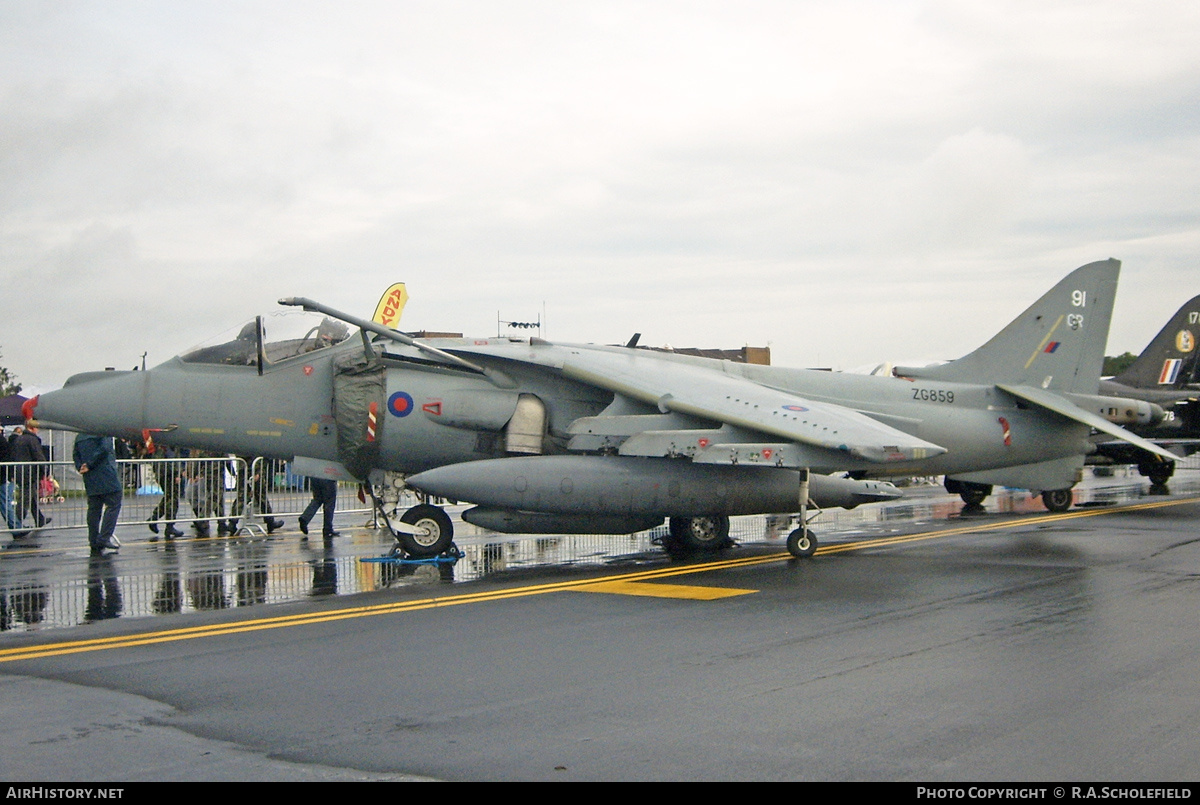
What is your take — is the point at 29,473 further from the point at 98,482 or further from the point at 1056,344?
the point at 1056,344

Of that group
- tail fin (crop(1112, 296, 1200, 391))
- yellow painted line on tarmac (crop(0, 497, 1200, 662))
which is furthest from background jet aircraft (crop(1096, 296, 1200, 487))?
yellow painted line on tarmac (crop(0, 497, 1200, 662))

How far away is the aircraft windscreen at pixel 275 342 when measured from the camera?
13078mm

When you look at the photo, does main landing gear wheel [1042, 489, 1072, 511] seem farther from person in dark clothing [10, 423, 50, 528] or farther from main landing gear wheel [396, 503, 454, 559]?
person in dark clothing [10, 423, 50, 528]

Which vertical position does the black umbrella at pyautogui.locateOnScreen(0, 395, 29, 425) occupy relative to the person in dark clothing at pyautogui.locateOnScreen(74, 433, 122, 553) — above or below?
above

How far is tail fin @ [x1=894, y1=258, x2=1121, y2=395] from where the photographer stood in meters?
15.9

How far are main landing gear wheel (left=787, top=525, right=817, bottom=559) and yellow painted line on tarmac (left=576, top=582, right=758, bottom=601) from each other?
2.39 m

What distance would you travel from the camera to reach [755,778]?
4402 millimetres

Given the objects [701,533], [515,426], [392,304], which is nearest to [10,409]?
[392,304]

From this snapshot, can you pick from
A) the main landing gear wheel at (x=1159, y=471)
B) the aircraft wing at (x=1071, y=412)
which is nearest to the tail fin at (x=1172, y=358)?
the main landing gear wheel at (x=1159, y=471)

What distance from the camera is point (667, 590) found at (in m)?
10.1

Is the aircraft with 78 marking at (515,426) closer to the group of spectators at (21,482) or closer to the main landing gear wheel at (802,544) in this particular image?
the main landing gear wheel at (802,544)

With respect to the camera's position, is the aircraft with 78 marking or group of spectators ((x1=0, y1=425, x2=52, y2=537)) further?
group of spectators ((x1=0, y1=425, x2=52, y2=537))

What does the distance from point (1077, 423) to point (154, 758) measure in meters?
14.2

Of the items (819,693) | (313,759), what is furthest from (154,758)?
(819,693)
